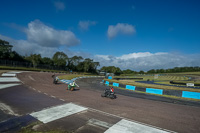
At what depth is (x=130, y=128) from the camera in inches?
235

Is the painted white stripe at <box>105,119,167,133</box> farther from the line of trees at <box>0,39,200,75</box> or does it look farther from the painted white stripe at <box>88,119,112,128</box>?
the line of trees at <box>0,39,200,75</box>

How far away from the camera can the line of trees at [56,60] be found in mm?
61912

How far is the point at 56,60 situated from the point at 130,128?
85.9m

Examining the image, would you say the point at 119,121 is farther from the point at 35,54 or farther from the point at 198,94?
the point at 35,54

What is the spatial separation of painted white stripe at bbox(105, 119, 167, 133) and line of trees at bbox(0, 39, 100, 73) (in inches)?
2667

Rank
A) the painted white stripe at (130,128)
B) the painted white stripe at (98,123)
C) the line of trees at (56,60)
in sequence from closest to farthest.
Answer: the painted white stripe at (130,128)
the painted white stripe at (98,123)
the line of trees at (56,60)

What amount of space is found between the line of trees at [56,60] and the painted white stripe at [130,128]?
67.7 m

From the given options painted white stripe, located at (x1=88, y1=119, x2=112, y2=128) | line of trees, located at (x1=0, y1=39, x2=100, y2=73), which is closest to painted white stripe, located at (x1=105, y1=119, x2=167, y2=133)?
painted white stripe, located at (x1=88, y1=119, x2=112, y2=128)

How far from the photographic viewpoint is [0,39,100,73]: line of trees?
61912 millimetres

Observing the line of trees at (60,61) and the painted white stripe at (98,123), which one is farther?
the line of trees at (60,61)

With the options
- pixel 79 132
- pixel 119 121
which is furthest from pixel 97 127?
pixel 119 121

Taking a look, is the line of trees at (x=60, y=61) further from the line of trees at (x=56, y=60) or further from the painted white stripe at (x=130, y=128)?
the painted white stripe at (x=130, y=128)

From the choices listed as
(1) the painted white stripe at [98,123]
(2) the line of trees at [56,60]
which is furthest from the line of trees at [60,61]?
(1) the painted white stripe at [98,123]

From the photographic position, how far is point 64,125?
5820mm
